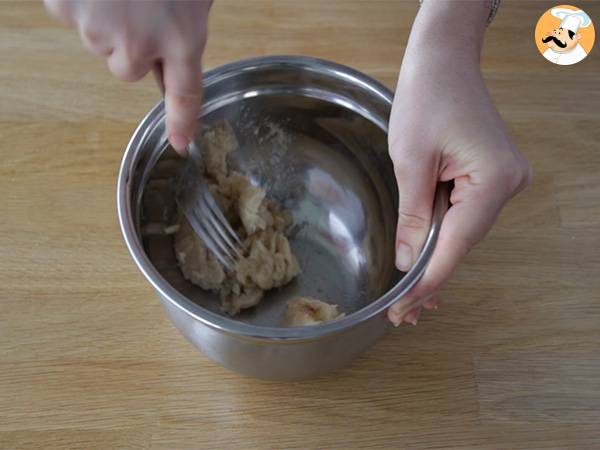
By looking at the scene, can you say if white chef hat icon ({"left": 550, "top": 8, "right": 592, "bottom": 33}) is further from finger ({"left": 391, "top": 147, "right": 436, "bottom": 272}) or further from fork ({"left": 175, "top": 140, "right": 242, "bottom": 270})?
fork ({"left": 175, "top": 140, "right": 242, "bottom": 270})

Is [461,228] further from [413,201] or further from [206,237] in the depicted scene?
[206,237]

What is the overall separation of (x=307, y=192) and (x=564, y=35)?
68cm

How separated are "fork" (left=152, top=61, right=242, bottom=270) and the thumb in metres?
0.28

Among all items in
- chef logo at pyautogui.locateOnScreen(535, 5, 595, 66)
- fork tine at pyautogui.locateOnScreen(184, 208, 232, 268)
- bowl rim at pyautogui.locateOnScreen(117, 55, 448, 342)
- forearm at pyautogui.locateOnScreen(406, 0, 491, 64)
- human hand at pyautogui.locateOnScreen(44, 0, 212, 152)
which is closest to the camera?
human hand at pyautogui.locateOnScreen(44, 0, 212, 152)

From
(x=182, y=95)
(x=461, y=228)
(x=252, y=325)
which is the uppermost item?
(x=182, y=95)

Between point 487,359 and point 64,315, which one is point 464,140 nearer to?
point 487,359

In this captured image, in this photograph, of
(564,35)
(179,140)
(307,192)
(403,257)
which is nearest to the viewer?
(179,140)

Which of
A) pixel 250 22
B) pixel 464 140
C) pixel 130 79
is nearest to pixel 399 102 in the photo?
pixel 464 140

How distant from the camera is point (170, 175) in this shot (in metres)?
1.02

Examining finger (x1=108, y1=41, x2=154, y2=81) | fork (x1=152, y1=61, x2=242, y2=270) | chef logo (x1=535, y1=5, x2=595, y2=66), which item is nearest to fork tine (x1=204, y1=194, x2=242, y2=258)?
fork (x1=152, y1=61, x2=242, y2=270)

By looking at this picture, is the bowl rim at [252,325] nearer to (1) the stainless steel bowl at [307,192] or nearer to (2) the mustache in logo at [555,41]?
(1) the stainless steel bowl at [307,192]

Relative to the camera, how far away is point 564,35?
1350 millimetres

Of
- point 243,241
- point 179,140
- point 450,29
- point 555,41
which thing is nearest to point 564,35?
point 555,41

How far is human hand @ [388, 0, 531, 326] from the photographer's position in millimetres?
820
